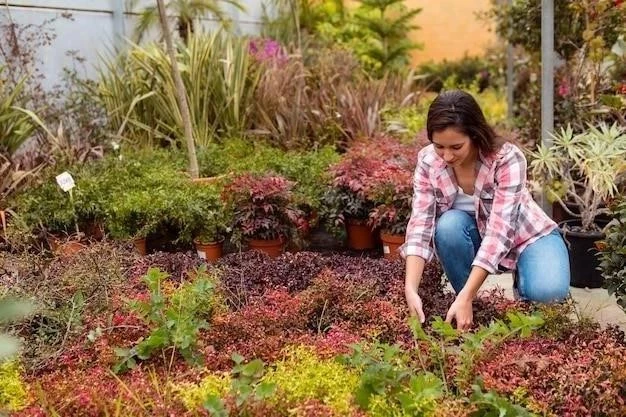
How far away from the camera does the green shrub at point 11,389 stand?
6.98ft

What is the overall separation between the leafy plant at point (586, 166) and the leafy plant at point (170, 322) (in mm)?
2312

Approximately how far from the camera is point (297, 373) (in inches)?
87.0

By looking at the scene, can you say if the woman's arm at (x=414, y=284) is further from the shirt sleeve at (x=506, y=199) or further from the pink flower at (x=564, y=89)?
the pink flower at (x=564, y=89)

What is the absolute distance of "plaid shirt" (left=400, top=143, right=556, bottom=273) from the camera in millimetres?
2766

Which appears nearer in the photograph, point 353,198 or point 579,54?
point 353,198

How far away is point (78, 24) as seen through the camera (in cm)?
643

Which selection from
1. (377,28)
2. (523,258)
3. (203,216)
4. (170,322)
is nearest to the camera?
(170,322)

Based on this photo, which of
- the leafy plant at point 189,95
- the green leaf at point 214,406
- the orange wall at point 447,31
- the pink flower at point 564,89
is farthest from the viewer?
the orange wall at point 447,31

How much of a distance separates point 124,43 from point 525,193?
5062 mm

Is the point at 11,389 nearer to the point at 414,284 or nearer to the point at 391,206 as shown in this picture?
the point at 414,284

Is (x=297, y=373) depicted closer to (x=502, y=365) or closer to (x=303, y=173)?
(x=502, y=365)

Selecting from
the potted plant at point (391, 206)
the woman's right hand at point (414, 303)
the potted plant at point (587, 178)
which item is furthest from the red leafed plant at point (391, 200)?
the woman's right hand at point (414, 303)

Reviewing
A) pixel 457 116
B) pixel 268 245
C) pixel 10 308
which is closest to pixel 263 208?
pixel 268 245

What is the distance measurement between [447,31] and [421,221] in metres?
11.7
